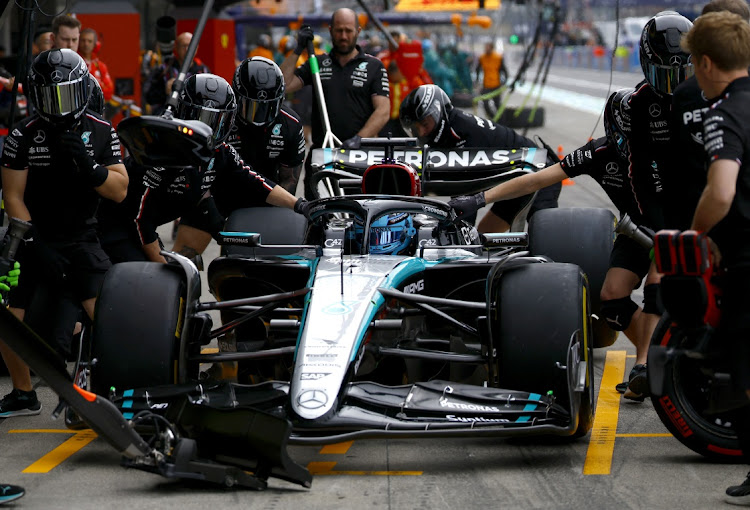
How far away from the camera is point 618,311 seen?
23.7 feet

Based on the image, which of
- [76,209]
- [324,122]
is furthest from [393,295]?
[324,122]

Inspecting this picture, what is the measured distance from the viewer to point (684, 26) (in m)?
7.00

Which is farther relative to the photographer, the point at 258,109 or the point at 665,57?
the point at 258,109

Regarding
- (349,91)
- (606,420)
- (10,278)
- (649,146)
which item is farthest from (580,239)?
(349,91)

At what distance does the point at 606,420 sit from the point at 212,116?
3060 millimetres

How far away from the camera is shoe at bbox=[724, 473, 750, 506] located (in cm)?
510

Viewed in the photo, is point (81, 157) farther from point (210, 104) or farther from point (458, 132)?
point (458, 132)

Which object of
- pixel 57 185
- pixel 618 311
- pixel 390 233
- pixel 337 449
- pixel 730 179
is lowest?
pixel 337 449

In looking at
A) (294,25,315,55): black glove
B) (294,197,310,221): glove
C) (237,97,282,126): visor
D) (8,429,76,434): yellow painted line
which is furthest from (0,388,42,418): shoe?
(294,25,315,55): black glove

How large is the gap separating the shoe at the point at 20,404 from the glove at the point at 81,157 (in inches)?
46.6

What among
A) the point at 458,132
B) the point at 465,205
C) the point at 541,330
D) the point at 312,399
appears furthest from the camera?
the point at 458,132

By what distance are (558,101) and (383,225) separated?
34.6 m

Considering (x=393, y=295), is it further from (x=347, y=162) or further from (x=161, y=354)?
(x=347, y=162)

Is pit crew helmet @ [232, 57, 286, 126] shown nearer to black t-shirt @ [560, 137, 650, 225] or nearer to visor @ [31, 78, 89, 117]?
visor @ [31, 78, 89, 117]
